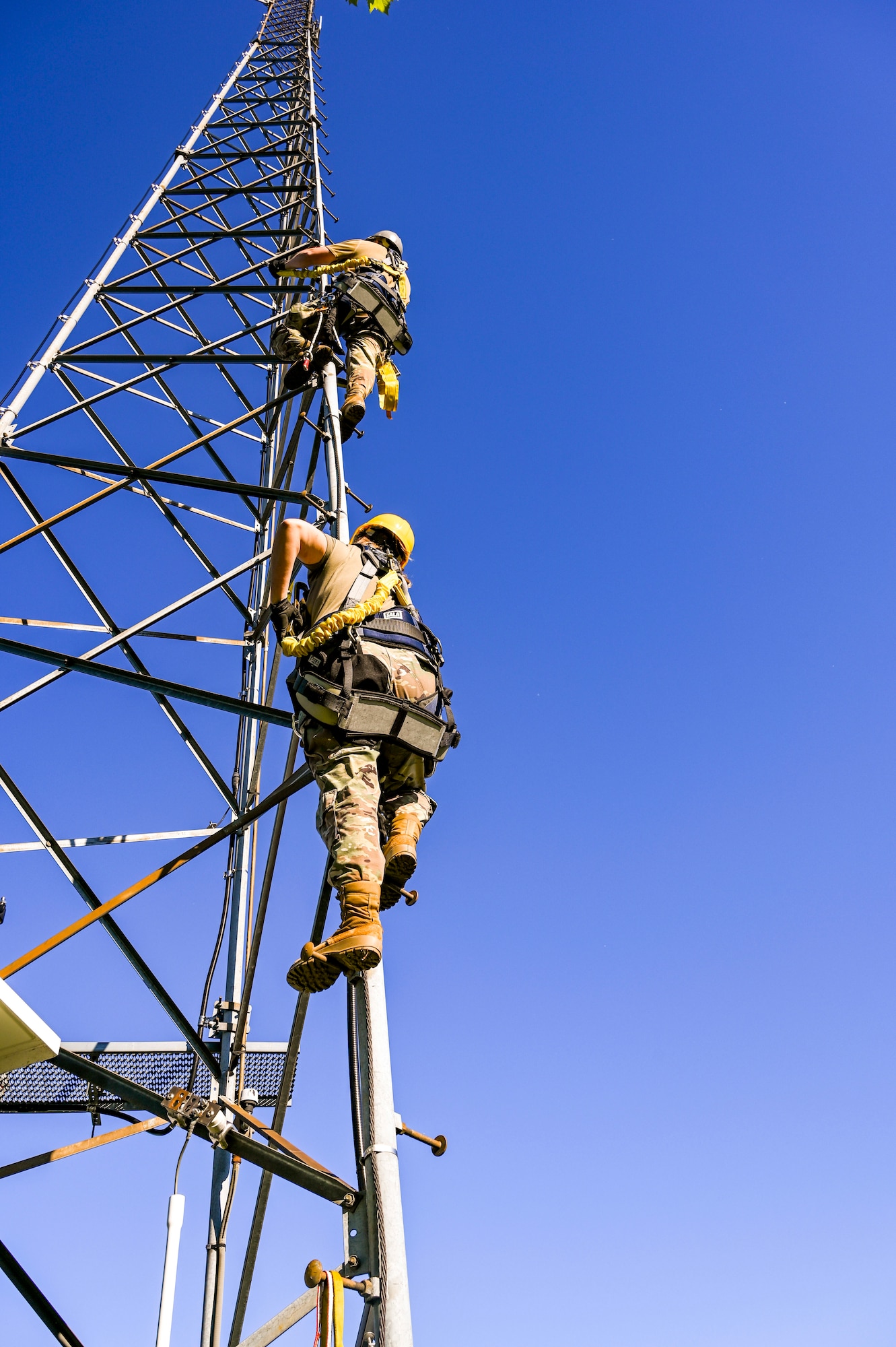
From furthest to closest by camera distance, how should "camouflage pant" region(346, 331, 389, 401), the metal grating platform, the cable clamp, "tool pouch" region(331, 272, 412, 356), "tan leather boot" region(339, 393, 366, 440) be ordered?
"tool pouch" region(331, 272, 412, 356), "camouflage pant" region(346, 331, 389, 401), "tan leather boot" region(339, 393, 366, 440), the metal grating platform, the cable clamp

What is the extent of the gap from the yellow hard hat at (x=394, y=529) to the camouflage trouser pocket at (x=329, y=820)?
169cm

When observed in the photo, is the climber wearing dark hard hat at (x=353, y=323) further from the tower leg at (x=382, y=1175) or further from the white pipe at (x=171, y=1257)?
the white pipe at (x=171, y=1257)

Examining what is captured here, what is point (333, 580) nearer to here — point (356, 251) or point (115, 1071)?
point (115, 1071)

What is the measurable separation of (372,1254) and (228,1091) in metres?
2.64

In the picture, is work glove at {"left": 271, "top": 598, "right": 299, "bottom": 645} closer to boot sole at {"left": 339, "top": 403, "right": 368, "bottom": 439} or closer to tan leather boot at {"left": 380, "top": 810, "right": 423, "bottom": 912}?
tan leather boot at {"left": 380, "top": 810, "right": 423, "bottom": 912}

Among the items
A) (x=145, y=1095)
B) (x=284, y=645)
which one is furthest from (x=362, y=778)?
(x=145, y=1095)

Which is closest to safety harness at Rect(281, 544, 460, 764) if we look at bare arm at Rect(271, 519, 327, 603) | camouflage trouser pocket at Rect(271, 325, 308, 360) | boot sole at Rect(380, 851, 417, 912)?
bare arm at Rect(271, 519, 327, 603)

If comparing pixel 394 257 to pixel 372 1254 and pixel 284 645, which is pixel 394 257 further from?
pixel 372 1254

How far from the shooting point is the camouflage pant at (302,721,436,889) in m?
4.19

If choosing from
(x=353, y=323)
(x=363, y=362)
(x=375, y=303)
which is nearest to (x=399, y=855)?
(x=363, y=362)

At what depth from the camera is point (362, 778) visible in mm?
4441

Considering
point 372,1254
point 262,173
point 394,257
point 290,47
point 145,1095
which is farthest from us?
point 290,47

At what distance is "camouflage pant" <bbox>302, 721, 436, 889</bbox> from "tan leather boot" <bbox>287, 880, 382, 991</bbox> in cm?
15

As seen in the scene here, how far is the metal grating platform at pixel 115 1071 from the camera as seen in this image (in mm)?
5699
